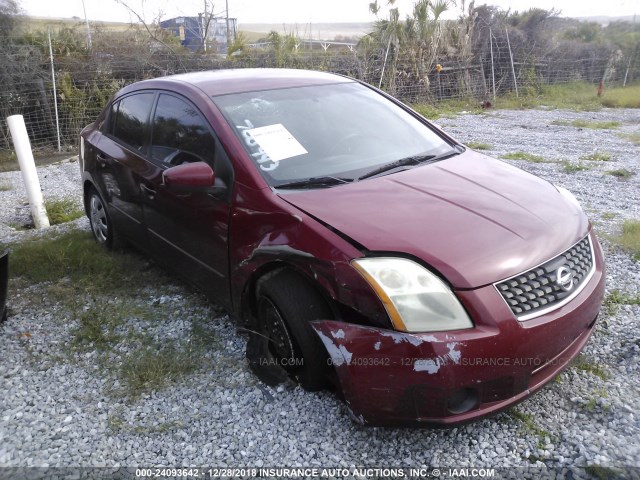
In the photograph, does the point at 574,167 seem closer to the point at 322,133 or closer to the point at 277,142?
the point at 322,133

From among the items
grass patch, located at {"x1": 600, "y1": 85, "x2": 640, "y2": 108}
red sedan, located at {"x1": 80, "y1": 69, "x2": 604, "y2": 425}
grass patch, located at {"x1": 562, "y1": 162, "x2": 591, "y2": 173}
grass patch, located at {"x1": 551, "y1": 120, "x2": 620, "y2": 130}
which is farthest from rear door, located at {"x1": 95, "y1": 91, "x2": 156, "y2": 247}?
grass patch, located at {"x1": 600, "y1": 85, "x2": 640, "y2": 108}

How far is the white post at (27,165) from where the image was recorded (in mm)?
5305

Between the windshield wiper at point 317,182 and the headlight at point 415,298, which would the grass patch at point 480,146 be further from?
the headlight at point 415,298

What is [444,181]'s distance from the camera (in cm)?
287

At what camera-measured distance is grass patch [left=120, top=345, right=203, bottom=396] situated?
2855 millimetres

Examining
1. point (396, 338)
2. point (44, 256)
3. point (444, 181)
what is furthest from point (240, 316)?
point (44, 256)

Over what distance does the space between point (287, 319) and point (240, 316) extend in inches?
22.6

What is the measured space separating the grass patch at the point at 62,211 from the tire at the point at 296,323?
4.04m

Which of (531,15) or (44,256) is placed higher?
(531,15)

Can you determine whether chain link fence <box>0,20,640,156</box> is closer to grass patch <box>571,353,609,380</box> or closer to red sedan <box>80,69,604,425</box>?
red sedan <box>80,69,604,425</box>

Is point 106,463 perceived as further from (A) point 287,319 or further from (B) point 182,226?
(B) point 182,226

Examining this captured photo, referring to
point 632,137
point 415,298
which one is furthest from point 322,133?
point 632,137

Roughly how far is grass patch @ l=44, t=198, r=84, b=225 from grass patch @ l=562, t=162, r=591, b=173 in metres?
6.07

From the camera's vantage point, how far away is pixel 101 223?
4.76 m
